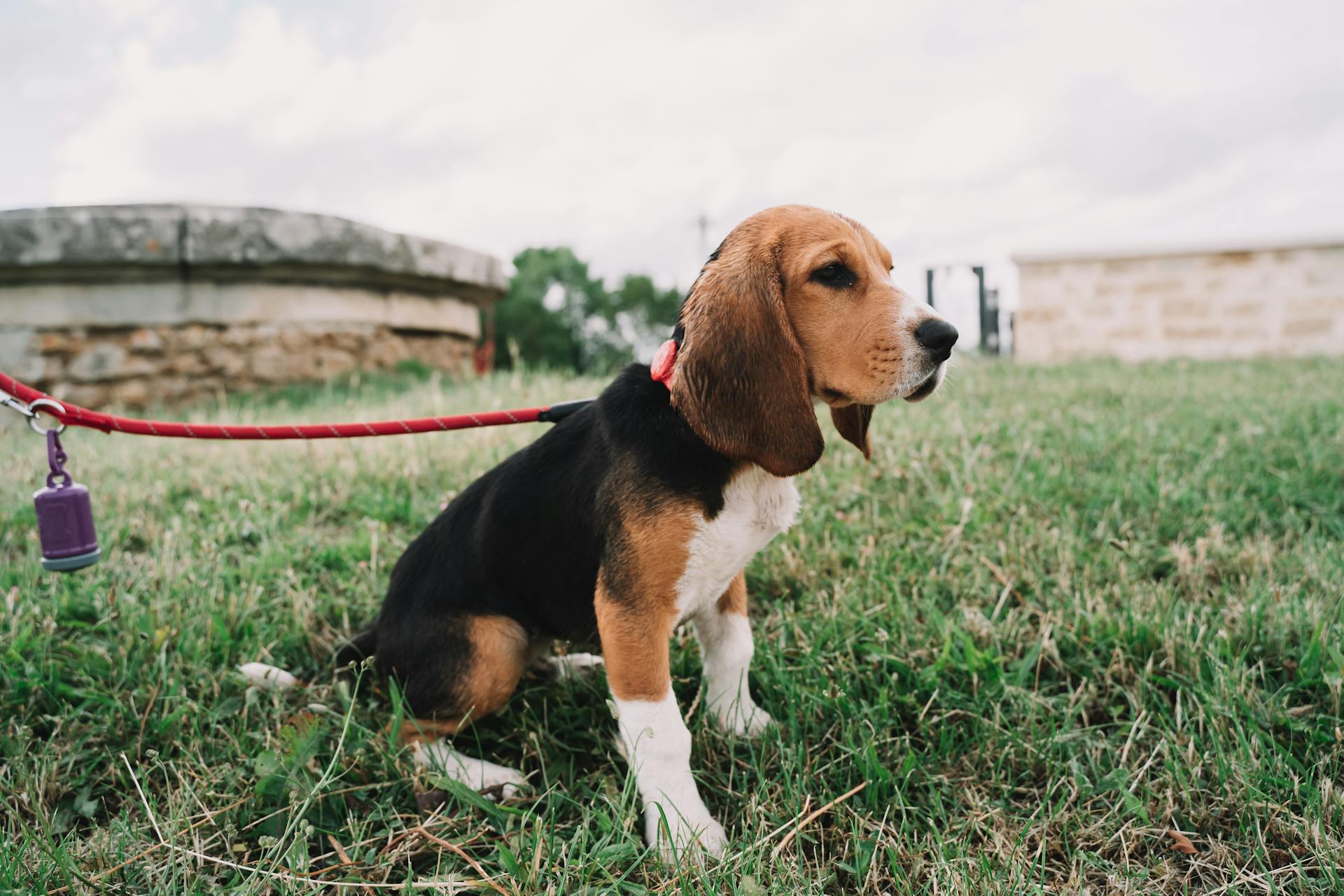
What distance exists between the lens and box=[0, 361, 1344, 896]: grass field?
1812 millimetres

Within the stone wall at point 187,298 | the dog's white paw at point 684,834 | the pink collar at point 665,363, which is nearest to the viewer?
the dog's white paw at point 684,834

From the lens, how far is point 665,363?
2.00m

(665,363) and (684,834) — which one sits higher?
(665,363)

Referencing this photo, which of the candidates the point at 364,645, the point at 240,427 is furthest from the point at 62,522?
the point at 364,645

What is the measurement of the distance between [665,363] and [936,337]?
0.62 m

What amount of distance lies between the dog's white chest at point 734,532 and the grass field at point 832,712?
47 centimetres

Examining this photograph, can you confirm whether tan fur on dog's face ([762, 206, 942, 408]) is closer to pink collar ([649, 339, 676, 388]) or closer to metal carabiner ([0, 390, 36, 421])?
pink collar ([649, 339, 676, 388])

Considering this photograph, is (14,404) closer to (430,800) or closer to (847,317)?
(430,800)

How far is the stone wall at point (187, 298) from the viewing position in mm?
6777

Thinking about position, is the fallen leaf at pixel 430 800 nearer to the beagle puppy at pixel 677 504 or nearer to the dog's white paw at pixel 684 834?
the beagle puppy at pixel 677 504

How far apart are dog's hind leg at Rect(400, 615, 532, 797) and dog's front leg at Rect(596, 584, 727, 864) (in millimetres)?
402

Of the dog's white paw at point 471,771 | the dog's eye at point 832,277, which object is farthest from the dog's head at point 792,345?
the dog's white paw at point 471,771

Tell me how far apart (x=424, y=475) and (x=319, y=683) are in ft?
5.89

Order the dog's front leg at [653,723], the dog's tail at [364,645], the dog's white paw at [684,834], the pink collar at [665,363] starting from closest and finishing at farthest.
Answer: the dog's white paw at [684,834] → the dog's front leg at [653,723] → the pink collar at [665,363] → the dog's tail at [364,645]
